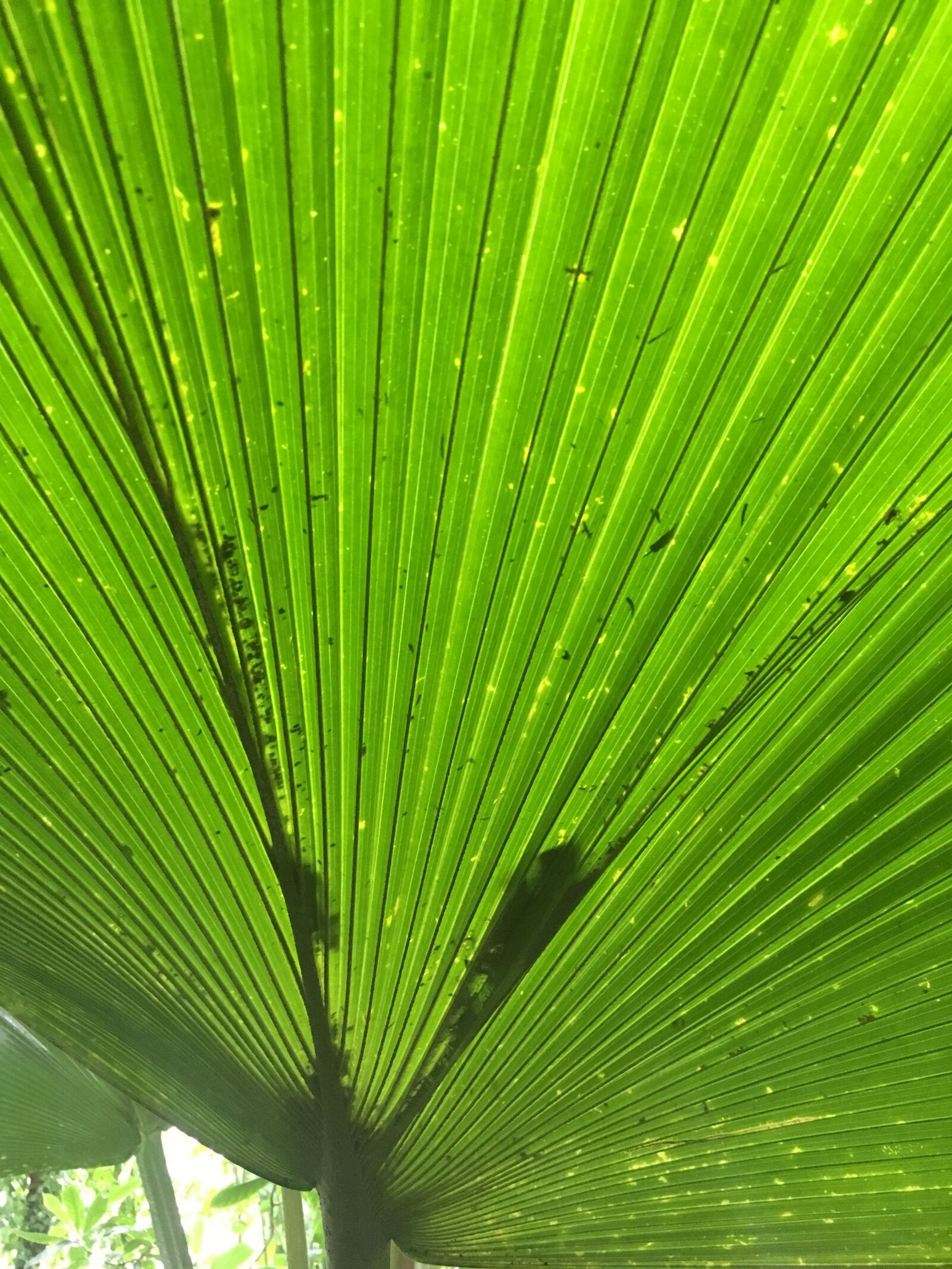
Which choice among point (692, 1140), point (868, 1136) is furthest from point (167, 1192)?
point (868, 1136)

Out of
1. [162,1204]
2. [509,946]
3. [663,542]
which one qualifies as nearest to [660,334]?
[663,542]

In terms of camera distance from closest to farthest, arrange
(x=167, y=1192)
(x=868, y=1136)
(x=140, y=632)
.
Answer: (x=140, y=632)
(x=868, y=1136)
(x=167, y=1192)

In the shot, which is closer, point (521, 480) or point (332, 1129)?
point (521, 480)

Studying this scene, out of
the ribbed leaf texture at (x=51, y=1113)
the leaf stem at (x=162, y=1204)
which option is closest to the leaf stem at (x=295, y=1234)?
the leaf stem at (x=162, y=1204)

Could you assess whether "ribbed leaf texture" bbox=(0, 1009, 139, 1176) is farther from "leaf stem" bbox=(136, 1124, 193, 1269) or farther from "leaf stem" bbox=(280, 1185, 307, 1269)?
"leaf stem" bbox=(280, 1185, 307, 1269)

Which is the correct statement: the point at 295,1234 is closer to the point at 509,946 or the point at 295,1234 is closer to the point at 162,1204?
the point at 162,1204

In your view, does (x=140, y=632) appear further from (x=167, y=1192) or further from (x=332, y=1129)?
(x=167, y=1192)
